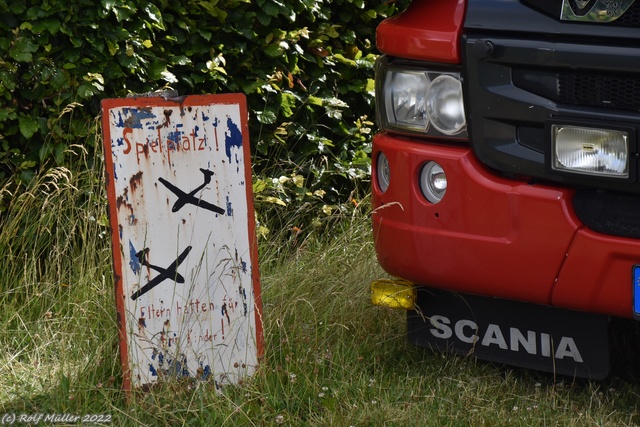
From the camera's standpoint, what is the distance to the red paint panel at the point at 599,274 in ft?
8.83

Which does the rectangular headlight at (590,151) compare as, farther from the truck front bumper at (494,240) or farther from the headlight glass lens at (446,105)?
the headlight glass lens at (446,105)

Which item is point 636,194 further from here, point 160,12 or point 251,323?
point 160,12

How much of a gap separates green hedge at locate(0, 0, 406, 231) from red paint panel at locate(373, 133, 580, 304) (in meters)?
1.47

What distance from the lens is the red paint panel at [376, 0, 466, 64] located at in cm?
291

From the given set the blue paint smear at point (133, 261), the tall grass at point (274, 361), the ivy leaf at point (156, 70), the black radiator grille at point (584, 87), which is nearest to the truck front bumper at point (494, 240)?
the black radiator grille at point (584, 87)

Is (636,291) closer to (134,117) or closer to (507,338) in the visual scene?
(507,338)

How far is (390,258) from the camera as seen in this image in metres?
3.14

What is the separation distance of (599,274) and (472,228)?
38 cm

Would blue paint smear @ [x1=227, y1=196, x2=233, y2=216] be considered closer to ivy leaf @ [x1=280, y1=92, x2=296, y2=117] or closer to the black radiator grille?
the black radiator grille

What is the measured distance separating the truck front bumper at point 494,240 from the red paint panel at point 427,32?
272 mm

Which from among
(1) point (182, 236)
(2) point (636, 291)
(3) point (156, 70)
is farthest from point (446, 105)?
(3) point (156, 70)

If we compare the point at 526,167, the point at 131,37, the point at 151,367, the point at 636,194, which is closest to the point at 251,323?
the point at 151,367

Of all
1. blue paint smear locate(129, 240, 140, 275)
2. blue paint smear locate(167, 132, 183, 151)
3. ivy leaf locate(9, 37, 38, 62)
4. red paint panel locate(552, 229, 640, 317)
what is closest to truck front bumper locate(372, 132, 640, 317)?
red paint panel locate(552, 229, 640, 317)

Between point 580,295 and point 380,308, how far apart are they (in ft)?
3.66
